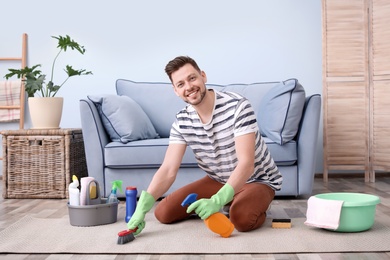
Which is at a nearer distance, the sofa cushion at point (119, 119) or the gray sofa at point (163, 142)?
the gray sofa at point (163, 142)

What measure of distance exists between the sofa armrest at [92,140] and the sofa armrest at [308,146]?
49.3 inches

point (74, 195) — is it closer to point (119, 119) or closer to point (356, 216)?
point (119, 119)

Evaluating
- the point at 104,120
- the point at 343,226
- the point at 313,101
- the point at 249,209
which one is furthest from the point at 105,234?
the point at 313,101

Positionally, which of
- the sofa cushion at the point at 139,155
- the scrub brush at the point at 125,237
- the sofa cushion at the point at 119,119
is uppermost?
the sofa cushion at the point at 119,119

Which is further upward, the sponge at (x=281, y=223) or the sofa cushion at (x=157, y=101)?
the sofa cushion at (x=157, y=101)

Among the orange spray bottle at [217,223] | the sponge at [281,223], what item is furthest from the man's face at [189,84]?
the sponge at [281,223]

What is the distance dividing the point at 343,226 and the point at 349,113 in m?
2.15

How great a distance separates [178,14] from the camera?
450 centimetres

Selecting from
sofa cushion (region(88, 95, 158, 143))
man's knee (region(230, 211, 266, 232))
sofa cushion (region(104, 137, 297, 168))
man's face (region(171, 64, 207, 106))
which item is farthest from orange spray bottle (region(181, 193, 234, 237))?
sofa cushion (region(88, 95, 158, 143))

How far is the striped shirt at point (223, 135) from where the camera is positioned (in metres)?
2.32

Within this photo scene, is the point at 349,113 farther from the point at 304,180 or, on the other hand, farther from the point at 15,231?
the point at 15,231

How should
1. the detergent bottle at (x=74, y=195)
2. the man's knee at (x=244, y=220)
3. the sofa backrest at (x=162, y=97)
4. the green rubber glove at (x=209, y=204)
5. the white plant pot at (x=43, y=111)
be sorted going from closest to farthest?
the green rubber glove at (x=209, y=204) → the man's knee at (x=244, y=220) → the detergent bottle at (x=74, y=195) → the white plant pot at (x=43, y=111) → the sofa backrest at (x=162, y=97)

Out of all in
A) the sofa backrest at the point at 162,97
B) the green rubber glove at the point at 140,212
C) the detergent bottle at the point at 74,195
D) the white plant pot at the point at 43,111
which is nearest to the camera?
the green rubber glove at the point at 140,212

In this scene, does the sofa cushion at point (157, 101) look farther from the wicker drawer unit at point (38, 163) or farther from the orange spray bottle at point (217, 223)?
the orange spray bottle at point (217, 223)
